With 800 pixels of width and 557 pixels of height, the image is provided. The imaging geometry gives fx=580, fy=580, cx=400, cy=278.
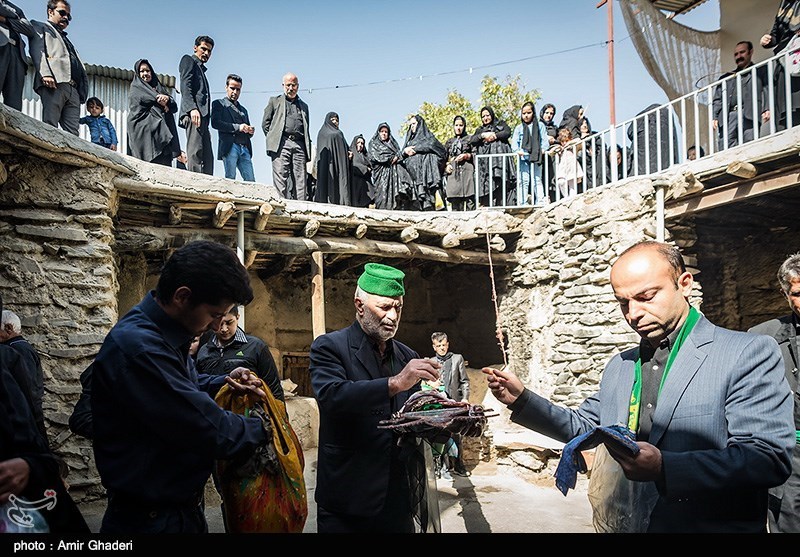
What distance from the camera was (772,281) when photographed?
7828 mm

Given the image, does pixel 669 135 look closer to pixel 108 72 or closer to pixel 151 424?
pixel 151 424

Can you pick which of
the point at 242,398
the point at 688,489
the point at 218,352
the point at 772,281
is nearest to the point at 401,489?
the point at 242,398

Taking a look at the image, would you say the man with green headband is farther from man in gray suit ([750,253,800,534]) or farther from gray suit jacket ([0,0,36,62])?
gray suit jacket ([0,0,36,62])

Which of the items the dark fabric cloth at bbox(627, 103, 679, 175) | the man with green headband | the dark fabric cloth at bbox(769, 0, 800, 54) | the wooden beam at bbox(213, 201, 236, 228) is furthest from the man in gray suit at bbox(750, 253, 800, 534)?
the wooden beam at bbox(213, 201, 236, 228)

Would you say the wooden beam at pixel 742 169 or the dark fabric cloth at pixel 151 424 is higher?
the wooden beam at pixel 742 169

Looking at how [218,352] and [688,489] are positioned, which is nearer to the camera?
[688,489]

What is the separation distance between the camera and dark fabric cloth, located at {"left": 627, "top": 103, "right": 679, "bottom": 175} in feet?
23.7

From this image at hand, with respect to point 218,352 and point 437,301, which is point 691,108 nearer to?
point 437,301

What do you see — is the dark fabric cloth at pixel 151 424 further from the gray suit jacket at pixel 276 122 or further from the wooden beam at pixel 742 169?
the gray suit jacket at pixel 276 122

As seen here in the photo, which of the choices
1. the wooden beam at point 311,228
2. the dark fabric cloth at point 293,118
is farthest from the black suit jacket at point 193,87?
the wooden beam at point 311,228

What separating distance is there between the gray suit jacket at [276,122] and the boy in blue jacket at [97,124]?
1.97m

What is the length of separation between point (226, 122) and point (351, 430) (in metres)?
6.07

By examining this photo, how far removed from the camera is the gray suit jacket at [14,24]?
16.6 feet

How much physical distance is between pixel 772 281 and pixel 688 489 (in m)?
7.67
